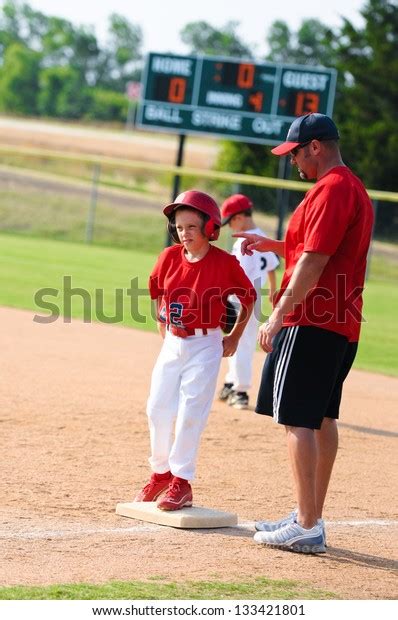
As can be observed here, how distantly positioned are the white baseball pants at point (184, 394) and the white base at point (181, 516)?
19 centimetres

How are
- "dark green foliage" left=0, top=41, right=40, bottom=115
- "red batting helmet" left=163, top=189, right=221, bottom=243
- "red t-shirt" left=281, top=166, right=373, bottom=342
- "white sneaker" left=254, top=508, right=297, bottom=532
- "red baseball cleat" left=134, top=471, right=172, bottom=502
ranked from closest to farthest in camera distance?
"red t-shirt" left=281, top=166, right=373, bottom=342 < "white sneaker" left=254, top=508, right=297, bottom=532 < "red batting helmet" left=163, top=189, right=221, bottom=243 < "red baseball cleat" left=134, top=471, right=172, bottom=502 < "dark green foliage" left=0, top=41, right=40, bottom=115

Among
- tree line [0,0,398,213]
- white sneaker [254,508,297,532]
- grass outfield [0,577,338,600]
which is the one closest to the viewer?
grass outfield [0,577,338,600]

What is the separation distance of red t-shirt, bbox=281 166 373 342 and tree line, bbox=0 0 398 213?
3201 cm

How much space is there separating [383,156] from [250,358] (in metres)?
31.2

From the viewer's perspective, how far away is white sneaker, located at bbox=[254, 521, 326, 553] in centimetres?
514

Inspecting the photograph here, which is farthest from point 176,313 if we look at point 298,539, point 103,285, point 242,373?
point 103,285

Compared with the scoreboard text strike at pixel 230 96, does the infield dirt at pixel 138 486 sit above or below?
below

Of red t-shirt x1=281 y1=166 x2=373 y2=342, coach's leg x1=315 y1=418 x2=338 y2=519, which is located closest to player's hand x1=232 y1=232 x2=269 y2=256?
red t-shirt x1=281 y1=166 x2=373 y2=342

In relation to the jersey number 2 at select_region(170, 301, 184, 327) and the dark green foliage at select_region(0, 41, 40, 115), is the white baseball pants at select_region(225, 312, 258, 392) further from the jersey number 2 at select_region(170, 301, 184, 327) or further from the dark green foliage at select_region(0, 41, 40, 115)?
the dark green foliage at select_region(0, 41, 40, 115)

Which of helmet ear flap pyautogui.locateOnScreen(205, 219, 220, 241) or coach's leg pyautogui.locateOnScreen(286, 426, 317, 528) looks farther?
helmet ear flap pyautogui.locateOnScreen(205, 219, 220, 241)

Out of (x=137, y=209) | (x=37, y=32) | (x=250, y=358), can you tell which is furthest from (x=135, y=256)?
(x=37, y=32)

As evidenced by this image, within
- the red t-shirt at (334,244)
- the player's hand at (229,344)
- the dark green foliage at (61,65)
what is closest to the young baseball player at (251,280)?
the player's hand at (229,344)

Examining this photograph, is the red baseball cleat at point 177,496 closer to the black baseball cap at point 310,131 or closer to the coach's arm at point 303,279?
the coach's arm at point 303,279

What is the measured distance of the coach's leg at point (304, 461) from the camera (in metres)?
5.11
